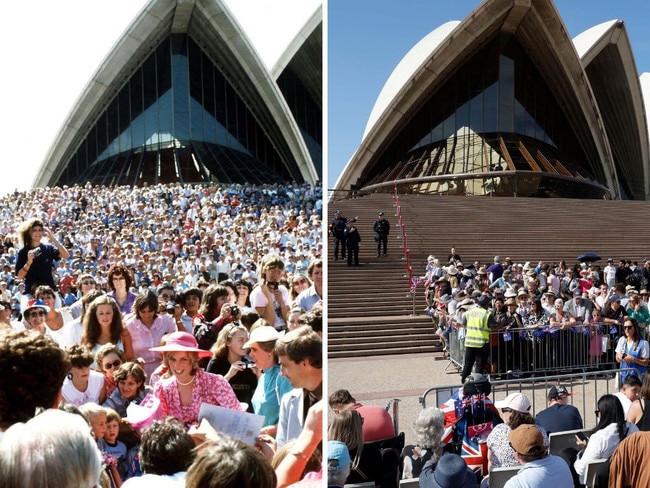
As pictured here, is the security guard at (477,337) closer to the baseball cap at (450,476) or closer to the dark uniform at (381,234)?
the baseball cap at (450,476)

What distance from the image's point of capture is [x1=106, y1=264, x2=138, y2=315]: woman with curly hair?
3203 mm

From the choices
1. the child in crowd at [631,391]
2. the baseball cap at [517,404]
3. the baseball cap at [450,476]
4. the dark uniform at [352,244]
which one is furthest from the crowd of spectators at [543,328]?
the baseball cap at [450,476]

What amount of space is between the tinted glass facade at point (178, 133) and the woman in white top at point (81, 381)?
299cm

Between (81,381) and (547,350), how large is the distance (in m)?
6.70

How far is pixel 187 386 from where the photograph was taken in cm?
225

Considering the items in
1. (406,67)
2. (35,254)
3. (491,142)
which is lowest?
(35,254)

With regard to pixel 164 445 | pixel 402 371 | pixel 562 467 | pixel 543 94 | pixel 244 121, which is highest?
pixel 543 94

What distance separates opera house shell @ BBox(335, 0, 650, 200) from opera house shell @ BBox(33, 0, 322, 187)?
10.00 meters

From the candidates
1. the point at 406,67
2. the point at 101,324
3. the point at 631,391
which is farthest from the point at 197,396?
the point at 406,67

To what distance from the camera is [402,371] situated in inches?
324

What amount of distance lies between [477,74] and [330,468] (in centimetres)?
3031

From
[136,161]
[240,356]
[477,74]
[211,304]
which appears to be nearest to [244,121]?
[136,161]

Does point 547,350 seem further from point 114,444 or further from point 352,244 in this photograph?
point 114,444

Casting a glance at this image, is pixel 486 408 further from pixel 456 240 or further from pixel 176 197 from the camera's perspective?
pixel 456 240
